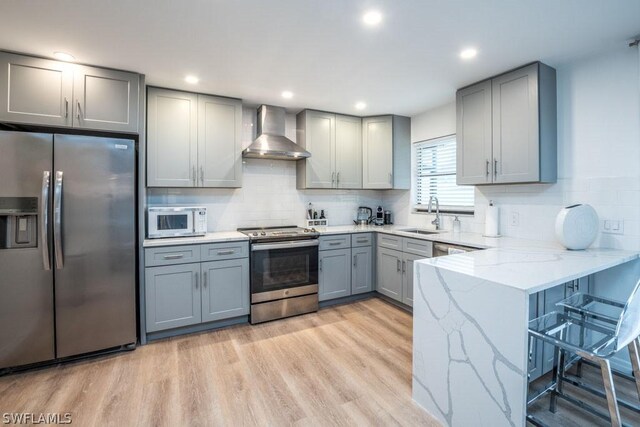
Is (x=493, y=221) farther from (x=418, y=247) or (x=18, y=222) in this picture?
(x=18, y=222)

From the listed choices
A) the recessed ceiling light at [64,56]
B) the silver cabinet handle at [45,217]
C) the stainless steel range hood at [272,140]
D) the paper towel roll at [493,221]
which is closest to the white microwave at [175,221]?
the silver cabinet handle at [45,217]

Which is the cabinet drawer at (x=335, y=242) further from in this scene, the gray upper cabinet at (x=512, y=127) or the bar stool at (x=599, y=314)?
the bar stool at (x=599, y=314)

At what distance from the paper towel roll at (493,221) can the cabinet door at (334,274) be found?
1.51 metres

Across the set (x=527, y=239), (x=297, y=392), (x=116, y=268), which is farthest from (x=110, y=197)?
(x=527, y=239)

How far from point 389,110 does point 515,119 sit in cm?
157

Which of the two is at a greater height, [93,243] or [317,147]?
[317,147]

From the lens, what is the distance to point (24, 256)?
2254 mm

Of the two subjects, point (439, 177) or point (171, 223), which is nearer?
point (171, 223)

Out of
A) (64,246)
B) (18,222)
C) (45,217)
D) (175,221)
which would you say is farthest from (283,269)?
(18,222)

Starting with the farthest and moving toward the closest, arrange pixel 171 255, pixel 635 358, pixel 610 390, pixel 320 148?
1. pixel 320 148
2. pixel 171 255
3. pixel 635 358
4. pixel 610 390

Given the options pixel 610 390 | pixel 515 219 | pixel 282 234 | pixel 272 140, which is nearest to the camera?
pixel 610 390

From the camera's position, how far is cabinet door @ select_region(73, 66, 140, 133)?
2479 millimetres

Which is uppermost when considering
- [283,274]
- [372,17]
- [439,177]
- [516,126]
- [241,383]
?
[372,17]

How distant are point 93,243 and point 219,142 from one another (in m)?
1.50
